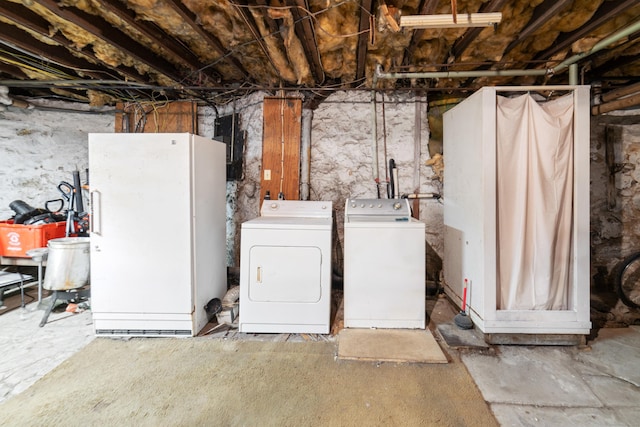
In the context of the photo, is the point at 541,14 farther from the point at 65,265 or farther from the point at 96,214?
the point at 65,265

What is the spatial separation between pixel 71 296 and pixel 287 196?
2191 millimetres

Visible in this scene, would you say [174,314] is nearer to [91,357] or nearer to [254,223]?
[91,357]

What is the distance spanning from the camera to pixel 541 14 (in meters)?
1.83

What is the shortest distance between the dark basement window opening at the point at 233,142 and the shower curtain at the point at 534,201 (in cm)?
264

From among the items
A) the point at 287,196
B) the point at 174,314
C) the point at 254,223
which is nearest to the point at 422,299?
the point at 254,223

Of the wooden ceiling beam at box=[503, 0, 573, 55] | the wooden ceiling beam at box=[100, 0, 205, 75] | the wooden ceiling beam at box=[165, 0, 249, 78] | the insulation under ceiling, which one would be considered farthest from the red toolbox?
the wooden ceiling beam at box=[503, 0, 573, 55]

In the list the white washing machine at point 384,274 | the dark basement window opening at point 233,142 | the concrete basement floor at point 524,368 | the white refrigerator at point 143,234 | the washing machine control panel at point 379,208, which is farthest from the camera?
the dark basement window opening at point 233,142

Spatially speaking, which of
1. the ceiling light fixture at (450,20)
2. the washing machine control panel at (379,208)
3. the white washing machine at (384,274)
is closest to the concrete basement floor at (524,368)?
the white washing machine at (384,274)

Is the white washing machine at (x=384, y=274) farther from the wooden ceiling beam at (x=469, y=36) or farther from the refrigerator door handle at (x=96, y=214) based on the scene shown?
the refrigerator door handle at (x=96, y=214)

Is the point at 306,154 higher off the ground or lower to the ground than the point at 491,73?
lower

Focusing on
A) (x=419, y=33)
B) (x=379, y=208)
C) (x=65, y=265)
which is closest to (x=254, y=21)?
(x=419, y=33)

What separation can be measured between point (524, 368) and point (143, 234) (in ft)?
9.67

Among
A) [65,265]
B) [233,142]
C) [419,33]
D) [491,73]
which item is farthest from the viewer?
[233,142]

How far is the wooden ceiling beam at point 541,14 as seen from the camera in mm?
1708
